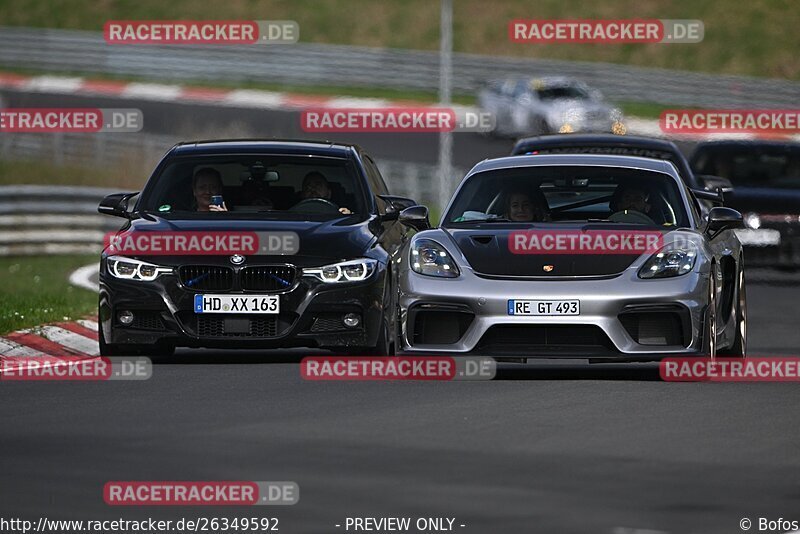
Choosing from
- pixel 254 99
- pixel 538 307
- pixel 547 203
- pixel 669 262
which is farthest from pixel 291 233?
pixel 254 99

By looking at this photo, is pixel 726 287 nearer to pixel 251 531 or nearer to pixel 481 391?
pixel 481 391

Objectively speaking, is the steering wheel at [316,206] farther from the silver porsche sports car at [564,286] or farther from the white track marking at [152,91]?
the white track marking at [152,91]

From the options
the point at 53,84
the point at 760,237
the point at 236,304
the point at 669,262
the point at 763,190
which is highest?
the point at 669,262

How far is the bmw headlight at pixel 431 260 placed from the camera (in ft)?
42.9

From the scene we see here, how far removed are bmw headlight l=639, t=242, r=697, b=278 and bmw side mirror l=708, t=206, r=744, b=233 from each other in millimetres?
547

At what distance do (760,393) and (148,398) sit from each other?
3.50 metres

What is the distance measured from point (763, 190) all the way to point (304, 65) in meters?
29.4

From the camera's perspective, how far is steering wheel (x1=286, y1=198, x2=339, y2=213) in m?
15.0

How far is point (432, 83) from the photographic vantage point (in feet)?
169

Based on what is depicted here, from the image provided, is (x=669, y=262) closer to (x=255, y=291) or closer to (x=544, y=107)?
(x=255, y=291)

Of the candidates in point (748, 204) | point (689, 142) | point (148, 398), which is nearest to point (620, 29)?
point (689, 142)

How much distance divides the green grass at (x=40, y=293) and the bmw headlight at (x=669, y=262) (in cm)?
504

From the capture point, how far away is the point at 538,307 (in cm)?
1276

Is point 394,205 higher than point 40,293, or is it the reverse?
point 394,205
